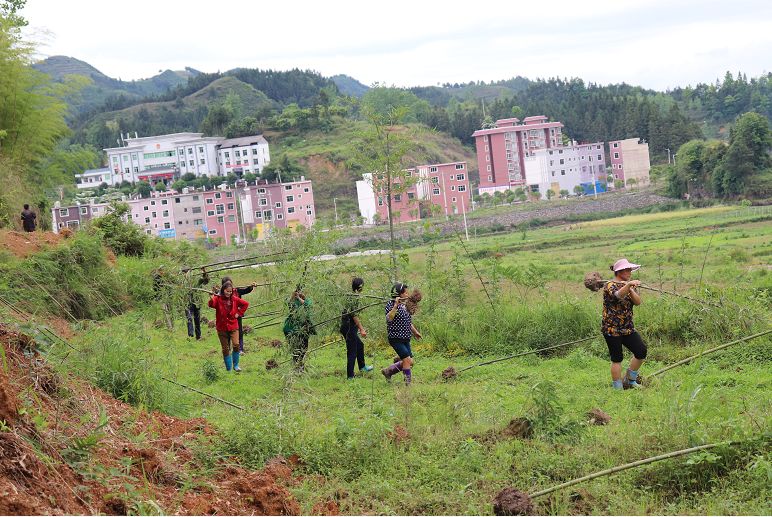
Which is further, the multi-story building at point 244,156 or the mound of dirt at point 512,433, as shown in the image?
the multi-story building at point 244,156

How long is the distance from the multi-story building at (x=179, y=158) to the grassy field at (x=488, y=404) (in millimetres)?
87479

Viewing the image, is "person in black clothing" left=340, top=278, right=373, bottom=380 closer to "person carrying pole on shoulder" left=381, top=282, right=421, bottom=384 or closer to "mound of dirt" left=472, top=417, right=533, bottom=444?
"person carrying pole on shoulder" left=381, top=282, right=421, bottom=384

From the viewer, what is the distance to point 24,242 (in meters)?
19.0

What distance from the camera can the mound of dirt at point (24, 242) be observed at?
17.7 metres

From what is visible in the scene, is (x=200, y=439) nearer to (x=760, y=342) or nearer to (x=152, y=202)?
(x=760, y=342)

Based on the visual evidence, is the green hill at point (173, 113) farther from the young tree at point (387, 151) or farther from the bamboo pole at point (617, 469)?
the bamboo pole at point (617, 469)

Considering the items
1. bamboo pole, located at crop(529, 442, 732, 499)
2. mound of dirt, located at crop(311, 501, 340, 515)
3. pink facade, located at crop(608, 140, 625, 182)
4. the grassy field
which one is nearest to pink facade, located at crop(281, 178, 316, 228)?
pink facade, located at crop(608, 140, 625, 182)

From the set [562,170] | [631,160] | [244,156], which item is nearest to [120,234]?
[562,170]

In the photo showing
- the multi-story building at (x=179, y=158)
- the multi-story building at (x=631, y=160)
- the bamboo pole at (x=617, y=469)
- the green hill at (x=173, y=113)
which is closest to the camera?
the bamboo pole at (x=617, y=469)

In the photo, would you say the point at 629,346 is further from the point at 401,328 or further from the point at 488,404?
the point at 401,328

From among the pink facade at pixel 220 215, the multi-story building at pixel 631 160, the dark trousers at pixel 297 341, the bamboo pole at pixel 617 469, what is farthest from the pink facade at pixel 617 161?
the bamboo pole at pixel 617 469

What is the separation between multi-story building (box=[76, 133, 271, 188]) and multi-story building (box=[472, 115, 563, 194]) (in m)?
26.0

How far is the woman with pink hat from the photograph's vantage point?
8898 mm

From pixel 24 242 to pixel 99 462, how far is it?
14.7m
